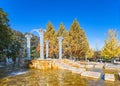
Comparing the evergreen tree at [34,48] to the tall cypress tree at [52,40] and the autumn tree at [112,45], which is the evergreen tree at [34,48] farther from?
the autumn tree at [112,45]

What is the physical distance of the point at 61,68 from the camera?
22.3 metres

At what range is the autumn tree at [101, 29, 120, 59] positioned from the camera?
1217 inches

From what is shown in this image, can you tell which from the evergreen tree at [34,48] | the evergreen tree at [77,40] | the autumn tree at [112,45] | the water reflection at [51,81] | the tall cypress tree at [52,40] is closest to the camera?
the water reflection at [51,81]

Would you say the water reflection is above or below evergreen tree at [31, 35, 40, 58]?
below

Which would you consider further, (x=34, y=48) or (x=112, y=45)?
(x=34, y=48)

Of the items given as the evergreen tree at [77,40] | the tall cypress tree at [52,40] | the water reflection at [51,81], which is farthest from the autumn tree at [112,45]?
the water reflection at [51,81]

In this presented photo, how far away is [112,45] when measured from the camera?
3111cm

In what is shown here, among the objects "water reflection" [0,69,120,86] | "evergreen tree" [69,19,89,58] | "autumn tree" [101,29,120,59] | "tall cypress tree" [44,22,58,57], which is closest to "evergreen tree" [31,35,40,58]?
"tall cypress tree" [44,22,58,57]

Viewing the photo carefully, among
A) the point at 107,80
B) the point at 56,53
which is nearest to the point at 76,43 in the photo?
the point at 56,53

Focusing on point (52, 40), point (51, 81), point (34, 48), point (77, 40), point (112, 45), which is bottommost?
point (51, 81)

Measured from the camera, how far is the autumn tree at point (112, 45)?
101 ft

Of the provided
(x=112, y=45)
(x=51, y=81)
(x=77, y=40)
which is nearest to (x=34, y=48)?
(x=77, y=40)

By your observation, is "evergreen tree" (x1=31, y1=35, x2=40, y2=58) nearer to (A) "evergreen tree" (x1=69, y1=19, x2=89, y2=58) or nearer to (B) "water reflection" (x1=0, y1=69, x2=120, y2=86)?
(A) "evergreen tree" (x1=69, y1=19, x2=89, y2=58)

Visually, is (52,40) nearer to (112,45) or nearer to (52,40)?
(52,40)
